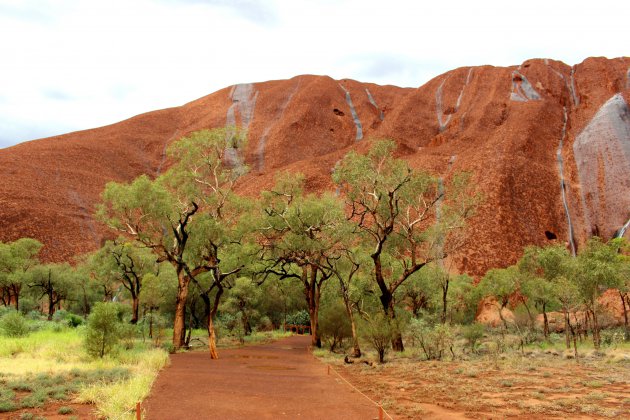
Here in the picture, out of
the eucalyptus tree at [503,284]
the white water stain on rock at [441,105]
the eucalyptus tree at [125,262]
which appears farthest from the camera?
the white water stain on rock at [441,105]

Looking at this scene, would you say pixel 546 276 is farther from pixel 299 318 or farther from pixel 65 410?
pixel 65 410

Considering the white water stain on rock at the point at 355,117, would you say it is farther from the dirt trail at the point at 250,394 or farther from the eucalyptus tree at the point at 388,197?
the dirt trail at the point at 250,394

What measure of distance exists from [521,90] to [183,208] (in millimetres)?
75846

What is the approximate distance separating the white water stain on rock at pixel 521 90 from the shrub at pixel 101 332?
269 ft

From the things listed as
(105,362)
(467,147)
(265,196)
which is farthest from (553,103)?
(105,362)

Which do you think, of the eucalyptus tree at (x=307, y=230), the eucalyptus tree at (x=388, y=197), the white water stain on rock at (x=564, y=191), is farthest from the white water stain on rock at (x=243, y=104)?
the eucalyptus tree at (x=388, y=197)

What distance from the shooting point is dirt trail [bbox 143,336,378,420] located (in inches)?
368

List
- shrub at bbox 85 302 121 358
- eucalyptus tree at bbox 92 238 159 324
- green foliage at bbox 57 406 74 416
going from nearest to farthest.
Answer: green foliage at bbox 57 406 74 416, shrub at bbox 85 302 121 358, eucalyptus tree at bbox 92 238 159 324

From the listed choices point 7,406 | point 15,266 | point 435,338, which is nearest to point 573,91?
point 435,338

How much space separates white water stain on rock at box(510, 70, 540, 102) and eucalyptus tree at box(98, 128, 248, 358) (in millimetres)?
70274

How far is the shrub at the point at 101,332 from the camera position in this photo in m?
15.5

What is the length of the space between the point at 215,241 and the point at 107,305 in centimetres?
1125

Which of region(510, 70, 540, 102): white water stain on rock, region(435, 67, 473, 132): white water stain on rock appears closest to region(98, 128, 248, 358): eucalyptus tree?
region(435, 67, 473, 132): white water stain on rock

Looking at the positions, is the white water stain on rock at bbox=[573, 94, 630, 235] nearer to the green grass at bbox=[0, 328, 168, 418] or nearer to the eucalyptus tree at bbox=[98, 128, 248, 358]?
the eucalyptus tree at bbox=[98, 128, 248, 358]
